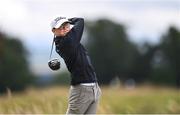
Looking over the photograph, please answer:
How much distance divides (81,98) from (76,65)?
16.1 inches

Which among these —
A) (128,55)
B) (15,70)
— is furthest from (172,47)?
(15,70)

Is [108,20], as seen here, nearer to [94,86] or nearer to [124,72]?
[124,72]

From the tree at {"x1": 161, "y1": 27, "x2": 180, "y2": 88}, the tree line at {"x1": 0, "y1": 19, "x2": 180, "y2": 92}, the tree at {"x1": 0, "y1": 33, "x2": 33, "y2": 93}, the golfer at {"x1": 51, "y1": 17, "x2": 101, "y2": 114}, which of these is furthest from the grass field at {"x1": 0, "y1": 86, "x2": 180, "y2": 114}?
the tree at {"x1": 161, "y1": 27, "x2": 180, "y2": 88}

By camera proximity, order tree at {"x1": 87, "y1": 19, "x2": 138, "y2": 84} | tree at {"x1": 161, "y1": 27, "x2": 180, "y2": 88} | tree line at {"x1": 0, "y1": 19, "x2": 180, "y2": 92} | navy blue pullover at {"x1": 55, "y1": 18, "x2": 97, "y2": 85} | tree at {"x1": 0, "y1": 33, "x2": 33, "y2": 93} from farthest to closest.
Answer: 1. tree at {"x1": 87, "y1": 19, "x2": 138, "y2": 84}
2. tree at {"x1": 161, "y1": 27, "x2": 180, "y2": 88}
3. tree line at {"x1": 0, "y1": 19, "x2": 180, "y2": 92}
4. tree at {"x1": 0, "y1": 33, "x2": 33, "y2": 93}
5. navy blue pullover at {"x1": 55, "y1": 18, "x2": 97, "y2": 85}

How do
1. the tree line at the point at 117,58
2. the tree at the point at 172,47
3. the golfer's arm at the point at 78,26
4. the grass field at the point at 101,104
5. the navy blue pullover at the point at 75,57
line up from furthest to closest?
the tree at the point at 172,47, the tree line at the point at 117,58, the grass field at the point at 101,104, the golfer's arm at the point at 78,26, the navy blue pullover at the point at 75,57

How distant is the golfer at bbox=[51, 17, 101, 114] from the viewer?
873 centimetres

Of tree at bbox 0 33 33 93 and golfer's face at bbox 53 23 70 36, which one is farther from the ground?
golfer's face at bbox 53 23 70 36

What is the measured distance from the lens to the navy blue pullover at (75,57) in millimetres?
8711

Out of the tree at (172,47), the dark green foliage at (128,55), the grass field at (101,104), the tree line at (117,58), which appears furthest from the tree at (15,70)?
the grass field at (101,104)

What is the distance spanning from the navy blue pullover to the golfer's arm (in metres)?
0.03

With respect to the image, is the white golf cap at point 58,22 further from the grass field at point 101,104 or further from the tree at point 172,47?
the tree at point 172,47

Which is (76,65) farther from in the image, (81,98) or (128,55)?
(128,55)

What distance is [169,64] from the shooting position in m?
63.0

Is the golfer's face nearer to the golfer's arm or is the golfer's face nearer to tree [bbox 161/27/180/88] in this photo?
the golfer's arm
